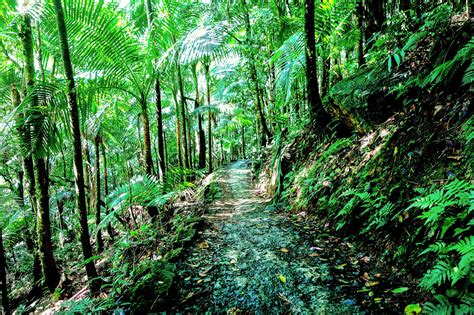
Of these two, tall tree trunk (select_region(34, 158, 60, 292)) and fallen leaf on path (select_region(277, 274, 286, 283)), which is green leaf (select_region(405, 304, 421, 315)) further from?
tall tree trunk (select_region(34, 158, 60, 292))

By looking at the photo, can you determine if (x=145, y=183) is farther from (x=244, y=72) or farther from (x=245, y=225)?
(x=244, y=72)

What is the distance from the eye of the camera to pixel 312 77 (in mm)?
4402

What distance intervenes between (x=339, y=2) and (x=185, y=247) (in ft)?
17.5

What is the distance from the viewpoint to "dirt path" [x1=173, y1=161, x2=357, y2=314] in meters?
2.09

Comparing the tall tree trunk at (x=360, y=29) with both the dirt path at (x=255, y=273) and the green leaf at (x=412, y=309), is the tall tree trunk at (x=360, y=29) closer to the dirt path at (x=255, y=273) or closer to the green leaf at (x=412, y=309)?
the dirt path at (x=255, y=273)

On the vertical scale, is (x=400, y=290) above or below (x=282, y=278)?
above

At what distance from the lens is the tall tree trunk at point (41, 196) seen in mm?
4586

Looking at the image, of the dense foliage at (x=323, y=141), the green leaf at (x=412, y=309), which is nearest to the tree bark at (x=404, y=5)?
the dense foliage at (x=323, y=141)

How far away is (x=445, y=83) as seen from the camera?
269 centimetres

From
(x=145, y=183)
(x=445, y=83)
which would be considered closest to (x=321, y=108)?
(x=445, y=83)

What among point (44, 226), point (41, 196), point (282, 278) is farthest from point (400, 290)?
point (44, 226)

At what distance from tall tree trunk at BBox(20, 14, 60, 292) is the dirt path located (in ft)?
11.2

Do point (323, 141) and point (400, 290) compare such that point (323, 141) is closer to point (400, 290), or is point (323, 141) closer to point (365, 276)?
point (365, 276)

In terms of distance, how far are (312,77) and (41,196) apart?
5.51 m
